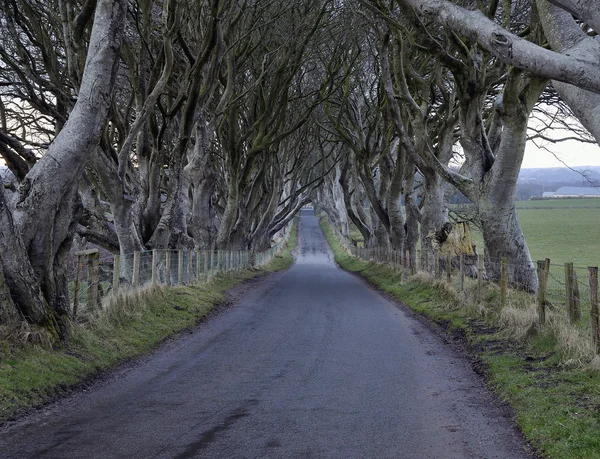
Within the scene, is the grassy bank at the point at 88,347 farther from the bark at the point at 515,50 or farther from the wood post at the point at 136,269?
the bark at the point at 515,50

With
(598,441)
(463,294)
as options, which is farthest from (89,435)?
(463,294)

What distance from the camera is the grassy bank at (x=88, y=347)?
28.5 ft

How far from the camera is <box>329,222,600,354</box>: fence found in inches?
401

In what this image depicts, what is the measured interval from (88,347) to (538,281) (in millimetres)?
7197

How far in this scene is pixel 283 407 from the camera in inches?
338

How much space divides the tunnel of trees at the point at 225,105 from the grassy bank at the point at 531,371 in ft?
5.59

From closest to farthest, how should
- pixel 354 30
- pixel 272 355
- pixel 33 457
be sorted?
pixel 33 457 < pixel 272 355 < pixel 354 30

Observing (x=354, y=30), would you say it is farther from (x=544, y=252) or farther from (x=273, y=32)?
(x=544, y=252)

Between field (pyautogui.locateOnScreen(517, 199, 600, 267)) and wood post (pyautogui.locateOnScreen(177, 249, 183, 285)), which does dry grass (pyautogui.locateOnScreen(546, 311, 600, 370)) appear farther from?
field (pyautogui.locateOnScreen(517, 199, 600, 267))

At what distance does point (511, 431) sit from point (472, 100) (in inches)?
464

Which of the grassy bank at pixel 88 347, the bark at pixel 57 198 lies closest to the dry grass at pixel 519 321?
the grassy bank at pixel 88 347

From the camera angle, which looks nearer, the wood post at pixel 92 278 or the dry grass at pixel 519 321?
the dry grass at pixel 519 321

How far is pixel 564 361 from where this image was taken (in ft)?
32.4

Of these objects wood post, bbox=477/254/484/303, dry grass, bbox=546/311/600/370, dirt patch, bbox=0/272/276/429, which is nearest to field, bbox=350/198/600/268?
wood post, bbox=477/254/484/303
